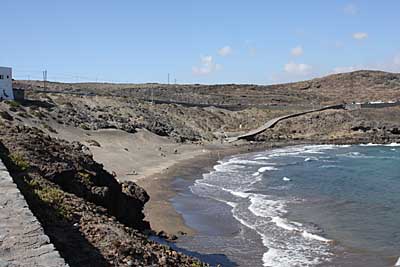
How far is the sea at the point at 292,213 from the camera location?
17.3m

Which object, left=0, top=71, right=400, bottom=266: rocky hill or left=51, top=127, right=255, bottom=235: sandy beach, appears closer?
left=0, top=71, right=400, bottom=266: rocky hill

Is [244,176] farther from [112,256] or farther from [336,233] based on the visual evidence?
[112,256]

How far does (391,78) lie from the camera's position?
137750 mm

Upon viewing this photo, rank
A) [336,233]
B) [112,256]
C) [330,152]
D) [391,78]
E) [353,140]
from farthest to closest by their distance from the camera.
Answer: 1. [391,78]
2. [353,140]
3. [330,152]
4. [336,233]
5. [112,256]

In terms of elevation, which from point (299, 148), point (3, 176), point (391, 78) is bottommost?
point (299, 148)

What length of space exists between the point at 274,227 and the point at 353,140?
52.2 metres

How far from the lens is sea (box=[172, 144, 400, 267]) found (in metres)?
17.3

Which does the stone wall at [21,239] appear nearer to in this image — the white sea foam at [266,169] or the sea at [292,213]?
the sea at [292,213]

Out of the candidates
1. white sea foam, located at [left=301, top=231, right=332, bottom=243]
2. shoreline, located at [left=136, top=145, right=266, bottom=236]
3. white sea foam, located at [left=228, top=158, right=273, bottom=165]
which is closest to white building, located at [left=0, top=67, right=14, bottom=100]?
shoreline, located at [left=136, top=145, right=266, bottom=236]

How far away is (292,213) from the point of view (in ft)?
78.2

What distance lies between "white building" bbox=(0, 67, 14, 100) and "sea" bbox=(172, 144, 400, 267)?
2071 centimetres

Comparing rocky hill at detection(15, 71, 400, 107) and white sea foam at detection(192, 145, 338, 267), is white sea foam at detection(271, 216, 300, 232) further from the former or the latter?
rocky hill at detection(15, 71, 400, 107)

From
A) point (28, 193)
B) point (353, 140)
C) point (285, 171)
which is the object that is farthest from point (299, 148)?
point (28, 193)

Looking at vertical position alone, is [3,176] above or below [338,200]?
above
